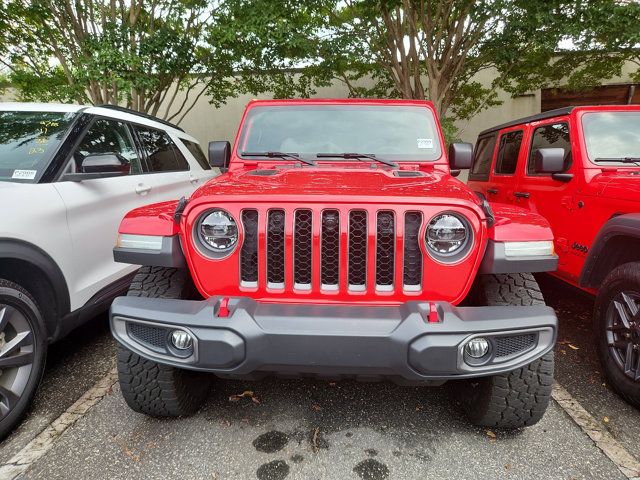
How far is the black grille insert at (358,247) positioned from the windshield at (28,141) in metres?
2.08

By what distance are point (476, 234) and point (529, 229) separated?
A: 0.29 m

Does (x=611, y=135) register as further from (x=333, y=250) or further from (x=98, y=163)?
(x=98, y=163)

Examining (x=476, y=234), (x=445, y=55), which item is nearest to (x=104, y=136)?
(x=476, y=234)

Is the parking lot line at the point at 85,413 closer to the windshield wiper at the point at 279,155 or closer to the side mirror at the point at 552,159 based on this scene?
the side mirror at the point at 552,159

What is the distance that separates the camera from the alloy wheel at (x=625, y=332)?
2.46 m

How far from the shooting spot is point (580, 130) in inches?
136

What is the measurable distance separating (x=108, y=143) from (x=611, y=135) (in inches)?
165

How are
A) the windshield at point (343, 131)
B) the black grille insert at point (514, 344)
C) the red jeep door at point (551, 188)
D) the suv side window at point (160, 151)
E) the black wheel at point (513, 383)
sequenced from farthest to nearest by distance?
the suv side window at point (160, 151) < the red jeep door at point (551, 188) < the windshield at point (343, 131) < the black wheel at point (513, 383) < the black grille insert at point (514, 344)

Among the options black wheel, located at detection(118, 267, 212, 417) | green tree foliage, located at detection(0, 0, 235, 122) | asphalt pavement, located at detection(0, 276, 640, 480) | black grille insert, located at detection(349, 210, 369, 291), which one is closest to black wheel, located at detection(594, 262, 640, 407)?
asphalt pavement, located at detection(0, 276, 640, 480)

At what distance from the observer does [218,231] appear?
76.2 inches

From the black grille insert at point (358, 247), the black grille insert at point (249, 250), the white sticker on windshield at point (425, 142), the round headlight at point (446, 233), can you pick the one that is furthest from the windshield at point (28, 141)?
the white sticker on windshield at point (425, 142)

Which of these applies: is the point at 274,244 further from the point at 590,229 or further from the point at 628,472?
the point at 590,229

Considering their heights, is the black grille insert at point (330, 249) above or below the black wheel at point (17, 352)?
above

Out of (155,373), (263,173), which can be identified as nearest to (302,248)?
(263,173)
